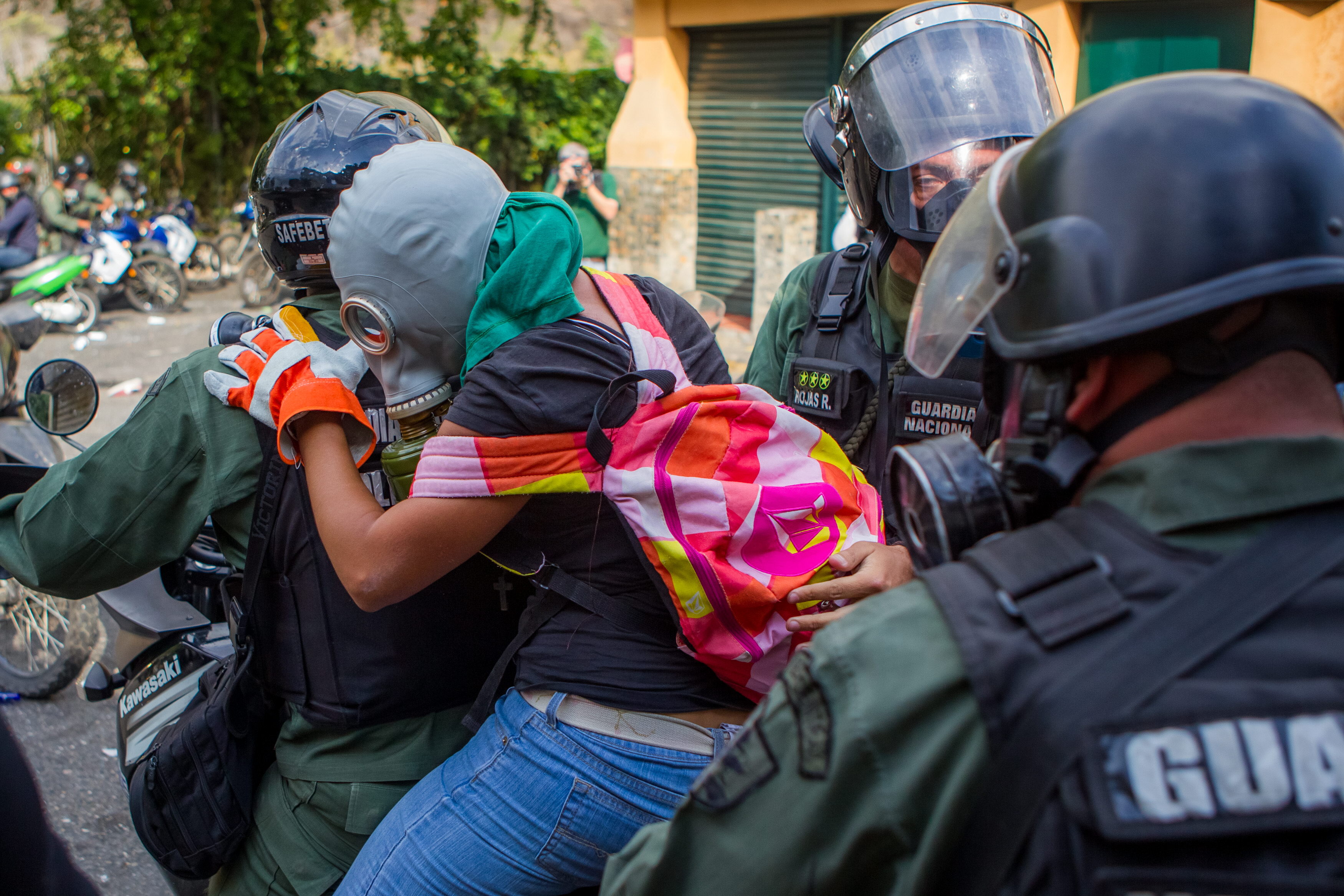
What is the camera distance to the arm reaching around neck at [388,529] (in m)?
1.48

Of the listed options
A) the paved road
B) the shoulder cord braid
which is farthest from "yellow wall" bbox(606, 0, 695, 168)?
the shoulder cord braid

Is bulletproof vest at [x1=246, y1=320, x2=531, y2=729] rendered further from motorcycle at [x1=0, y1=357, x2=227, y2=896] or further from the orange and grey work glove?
motorcycle at [x1=0, y1=357, x2=227, y2=896]

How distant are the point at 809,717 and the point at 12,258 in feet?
37.1

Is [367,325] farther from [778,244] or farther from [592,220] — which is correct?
[592,220]

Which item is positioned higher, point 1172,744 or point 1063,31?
point 1063,31

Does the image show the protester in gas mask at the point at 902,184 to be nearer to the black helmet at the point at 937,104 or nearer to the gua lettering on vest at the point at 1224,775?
the black helmet at the point at 937,104

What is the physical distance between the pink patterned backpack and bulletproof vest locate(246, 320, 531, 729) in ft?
0.89

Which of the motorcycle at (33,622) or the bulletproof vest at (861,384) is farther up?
the bulletproof vest at (861,384)

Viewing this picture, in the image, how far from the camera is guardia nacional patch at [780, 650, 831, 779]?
3.02 ft

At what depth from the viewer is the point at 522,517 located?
1.62m

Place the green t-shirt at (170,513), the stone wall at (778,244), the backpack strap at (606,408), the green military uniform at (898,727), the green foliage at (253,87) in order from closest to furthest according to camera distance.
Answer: the green military uniform at (898,727), the backpack strap at (606,408), the green t-shirt at (170,513), the stone wall at (778,244), the green foliage at (253,87)

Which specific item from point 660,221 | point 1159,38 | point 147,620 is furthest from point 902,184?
point 660,221

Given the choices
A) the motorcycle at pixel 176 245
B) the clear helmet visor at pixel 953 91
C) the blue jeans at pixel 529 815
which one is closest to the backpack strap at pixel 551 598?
the blue jeans at pixel 529 815

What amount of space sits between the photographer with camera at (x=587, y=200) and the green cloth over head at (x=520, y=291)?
7.04 metres
